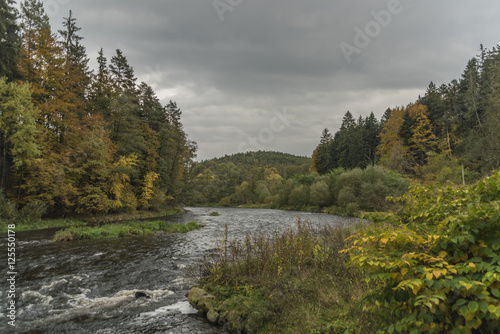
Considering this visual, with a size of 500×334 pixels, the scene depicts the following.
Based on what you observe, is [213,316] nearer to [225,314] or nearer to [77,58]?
[225,314]

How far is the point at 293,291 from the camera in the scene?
6.73 meters

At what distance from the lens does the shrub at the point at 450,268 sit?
99.0 inches

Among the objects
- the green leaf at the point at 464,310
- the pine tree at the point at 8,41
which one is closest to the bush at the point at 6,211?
the pine tree at the point at 8,41

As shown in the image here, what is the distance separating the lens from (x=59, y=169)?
2444 cm

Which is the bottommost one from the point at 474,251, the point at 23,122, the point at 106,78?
the point at 474,251

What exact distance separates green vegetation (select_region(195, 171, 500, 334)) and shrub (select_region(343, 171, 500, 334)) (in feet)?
0.04

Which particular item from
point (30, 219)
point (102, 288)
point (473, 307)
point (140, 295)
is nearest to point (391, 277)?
point (473, 307)

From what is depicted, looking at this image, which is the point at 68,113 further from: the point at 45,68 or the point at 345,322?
the point at 345,322

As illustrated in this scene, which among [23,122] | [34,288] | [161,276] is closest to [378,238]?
[161,276]

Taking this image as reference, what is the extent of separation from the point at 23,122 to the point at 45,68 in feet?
22.6

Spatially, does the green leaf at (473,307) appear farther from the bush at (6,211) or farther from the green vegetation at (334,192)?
the bush at (6,211)

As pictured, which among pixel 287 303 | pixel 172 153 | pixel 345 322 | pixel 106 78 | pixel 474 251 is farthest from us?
pixel 172 153

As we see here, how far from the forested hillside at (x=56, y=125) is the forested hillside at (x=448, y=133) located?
41485mm

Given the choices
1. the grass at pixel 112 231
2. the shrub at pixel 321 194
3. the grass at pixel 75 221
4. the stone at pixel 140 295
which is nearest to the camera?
the stone at pixel 140 295
